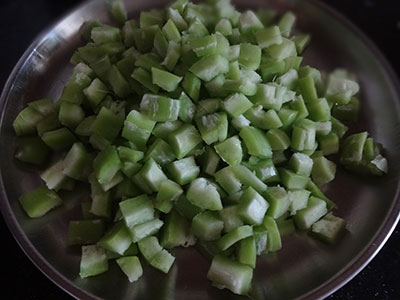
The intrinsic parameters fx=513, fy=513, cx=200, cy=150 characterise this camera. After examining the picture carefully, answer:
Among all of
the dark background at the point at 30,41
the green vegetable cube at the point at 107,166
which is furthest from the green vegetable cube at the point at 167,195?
the dark background at the point at 30,41

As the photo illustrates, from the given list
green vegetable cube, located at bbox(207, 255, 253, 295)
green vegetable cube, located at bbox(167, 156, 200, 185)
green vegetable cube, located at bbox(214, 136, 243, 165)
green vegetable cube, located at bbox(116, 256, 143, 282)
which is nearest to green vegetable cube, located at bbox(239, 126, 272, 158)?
green vegetable cube, located at bbox(214, 136, 243, 165)

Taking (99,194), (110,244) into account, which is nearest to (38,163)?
(99,194)

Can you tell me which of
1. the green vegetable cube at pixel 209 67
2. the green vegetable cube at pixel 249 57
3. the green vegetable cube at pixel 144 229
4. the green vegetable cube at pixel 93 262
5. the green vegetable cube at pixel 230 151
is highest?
the green vegetable cube at pixel 249 57

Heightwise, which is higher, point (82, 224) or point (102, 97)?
point (102, 97)

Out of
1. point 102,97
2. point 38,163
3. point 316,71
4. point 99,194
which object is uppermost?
point 316,71

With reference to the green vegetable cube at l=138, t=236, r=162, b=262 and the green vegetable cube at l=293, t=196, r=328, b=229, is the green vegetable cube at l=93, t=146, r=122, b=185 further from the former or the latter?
the green vegetable cube at l=293, t=196, r=328, b=229

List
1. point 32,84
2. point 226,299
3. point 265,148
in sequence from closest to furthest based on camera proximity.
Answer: point 226,299 → point 265,148 → point 32,84

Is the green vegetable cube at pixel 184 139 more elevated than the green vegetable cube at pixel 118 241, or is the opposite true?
the green vegetable cube at pixel 184 139

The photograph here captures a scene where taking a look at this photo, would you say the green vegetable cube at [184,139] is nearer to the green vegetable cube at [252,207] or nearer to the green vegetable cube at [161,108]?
the green vegetable cube at [161,108]

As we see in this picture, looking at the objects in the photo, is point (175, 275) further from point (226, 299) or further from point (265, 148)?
point (265, 148)
